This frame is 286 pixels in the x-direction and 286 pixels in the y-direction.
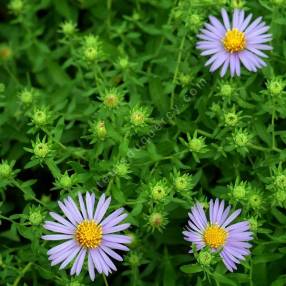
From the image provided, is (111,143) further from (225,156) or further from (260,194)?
(260,194)

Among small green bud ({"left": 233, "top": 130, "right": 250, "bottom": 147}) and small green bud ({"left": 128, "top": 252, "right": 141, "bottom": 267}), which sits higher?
small green bud ({"left": 233, "top": 130, "right": 250, "bottom": 147})

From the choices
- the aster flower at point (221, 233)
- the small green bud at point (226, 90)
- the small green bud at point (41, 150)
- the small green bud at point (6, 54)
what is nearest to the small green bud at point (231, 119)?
the small green bud at point (226, 90)

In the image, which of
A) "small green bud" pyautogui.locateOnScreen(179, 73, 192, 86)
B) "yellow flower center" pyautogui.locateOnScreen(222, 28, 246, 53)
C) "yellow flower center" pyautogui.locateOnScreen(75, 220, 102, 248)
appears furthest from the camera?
"small green bud" pyautogui.locateOnScreen(179, 73, 192, 86)

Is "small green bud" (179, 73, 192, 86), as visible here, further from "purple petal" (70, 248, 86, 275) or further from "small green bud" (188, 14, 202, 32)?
"purple petal" (70, 248, 86, 275)

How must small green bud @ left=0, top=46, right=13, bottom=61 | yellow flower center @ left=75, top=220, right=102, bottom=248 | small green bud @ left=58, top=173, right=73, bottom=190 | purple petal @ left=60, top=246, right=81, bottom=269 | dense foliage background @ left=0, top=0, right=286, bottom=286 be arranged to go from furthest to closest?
small green bud @ left=0, top=46, right=13, bottom=61
dense foliage background @ left=0, top=0, right=286, bottom=286
small green bud @ left=58, top=173, right=73, bottom=190
yellow flower center @ left=75, top=220, right=102, bottom=248
purple petal @ left=60, top=246, right=81, bottom=269

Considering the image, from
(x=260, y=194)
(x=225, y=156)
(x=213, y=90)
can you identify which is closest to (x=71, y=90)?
(x=213, y=90)

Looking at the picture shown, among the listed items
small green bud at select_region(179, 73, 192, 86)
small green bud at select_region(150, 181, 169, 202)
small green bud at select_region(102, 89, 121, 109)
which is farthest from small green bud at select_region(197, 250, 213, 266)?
small green bud at select_region(179, 73, 192, 86)

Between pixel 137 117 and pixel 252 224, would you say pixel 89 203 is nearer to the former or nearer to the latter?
pixel 137 117

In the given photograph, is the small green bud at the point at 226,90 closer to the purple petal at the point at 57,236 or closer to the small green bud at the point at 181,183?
the small green bud at the point at 181,183
